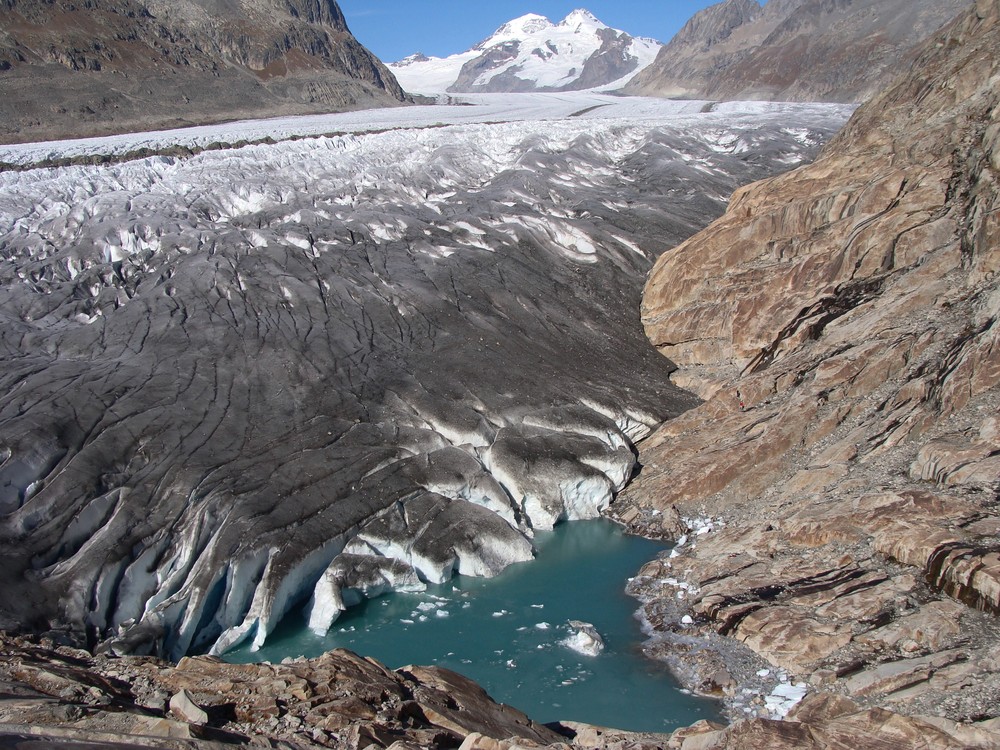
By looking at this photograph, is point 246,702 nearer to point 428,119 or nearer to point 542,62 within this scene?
point 428,119

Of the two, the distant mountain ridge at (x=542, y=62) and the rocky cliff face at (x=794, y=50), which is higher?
the distant mountain ridge at (x=542, y=62)

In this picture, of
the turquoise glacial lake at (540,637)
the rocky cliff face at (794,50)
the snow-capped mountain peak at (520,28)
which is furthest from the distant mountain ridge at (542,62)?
the turquoise glacial lake at (540,637)

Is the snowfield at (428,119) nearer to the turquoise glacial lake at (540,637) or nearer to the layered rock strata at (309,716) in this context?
the turquoise glacial lake at (540,637)

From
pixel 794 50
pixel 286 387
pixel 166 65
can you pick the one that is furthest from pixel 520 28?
pixel 286 387

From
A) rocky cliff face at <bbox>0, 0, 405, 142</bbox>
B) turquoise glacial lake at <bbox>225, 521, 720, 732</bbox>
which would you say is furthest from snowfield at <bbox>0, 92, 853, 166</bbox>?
turquoise glacial lake at <bbox>225, 521, 720, 732</bbox>

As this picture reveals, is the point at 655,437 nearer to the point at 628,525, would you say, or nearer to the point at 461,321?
the point at 628,525

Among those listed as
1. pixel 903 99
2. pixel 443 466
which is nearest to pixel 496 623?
pixel 443 466
